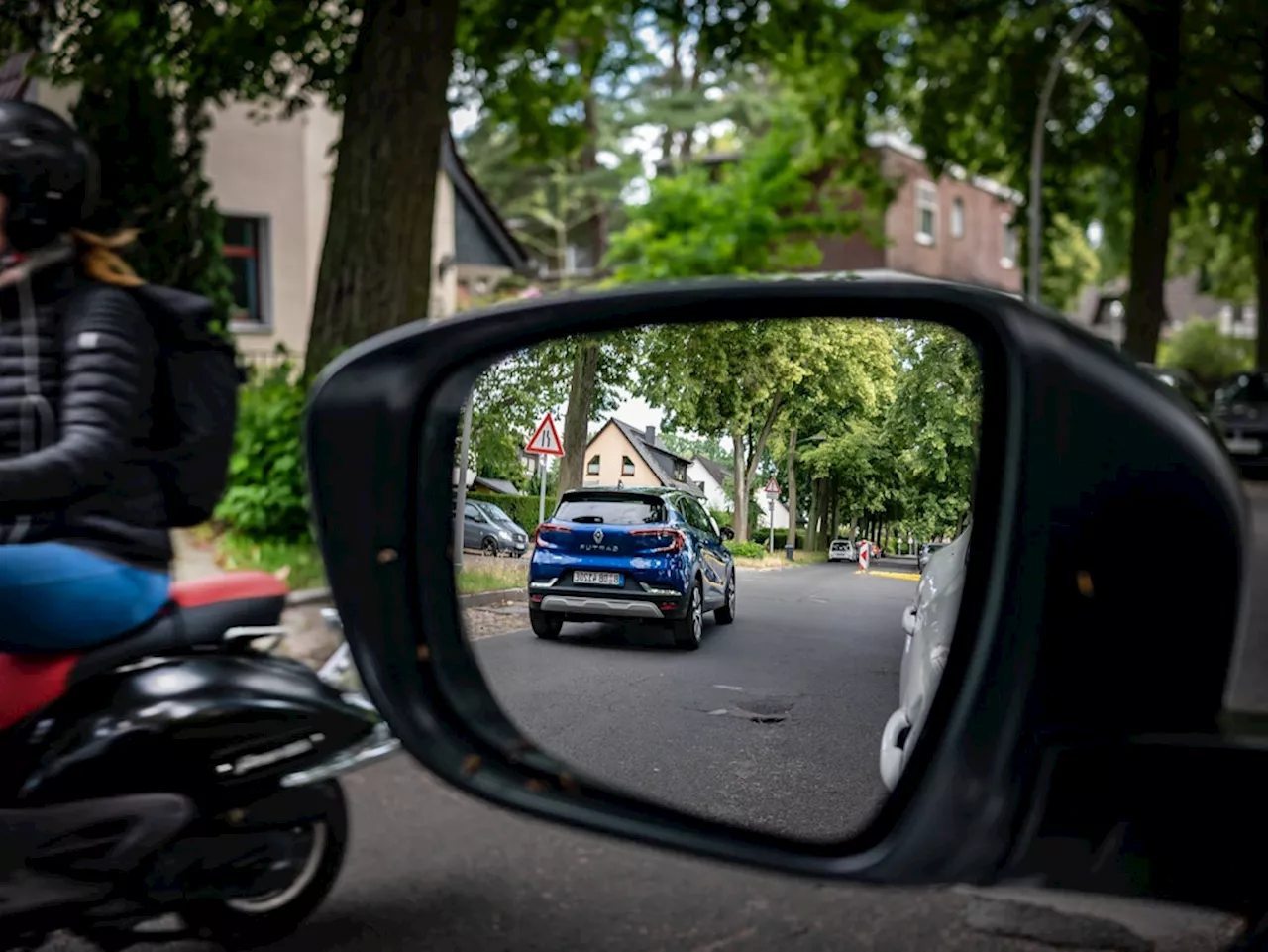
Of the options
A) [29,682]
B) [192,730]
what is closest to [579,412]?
[192,730]

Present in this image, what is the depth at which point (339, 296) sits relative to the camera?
302 inches

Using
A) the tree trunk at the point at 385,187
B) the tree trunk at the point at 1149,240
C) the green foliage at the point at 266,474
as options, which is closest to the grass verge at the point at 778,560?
the green foliage at the point at 266,474

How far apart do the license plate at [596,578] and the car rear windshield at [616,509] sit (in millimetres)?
46

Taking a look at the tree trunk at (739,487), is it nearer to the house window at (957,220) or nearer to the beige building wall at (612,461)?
the beige building wall at (612,461)

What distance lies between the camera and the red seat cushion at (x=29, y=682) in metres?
2.27

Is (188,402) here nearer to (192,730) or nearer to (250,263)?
(192,730)

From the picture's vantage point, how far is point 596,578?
108 cm

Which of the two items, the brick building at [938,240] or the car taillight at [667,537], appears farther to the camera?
the brick building at [938,240]

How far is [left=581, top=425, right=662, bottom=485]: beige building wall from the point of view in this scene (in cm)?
102

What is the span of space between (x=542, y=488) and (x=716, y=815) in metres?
0.29

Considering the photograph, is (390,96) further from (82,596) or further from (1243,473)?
(1243,473)

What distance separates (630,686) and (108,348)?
1.79m

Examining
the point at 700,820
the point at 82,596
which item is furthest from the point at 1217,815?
the point at 82,596

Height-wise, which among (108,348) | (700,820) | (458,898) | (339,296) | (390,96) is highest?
(390,96)
